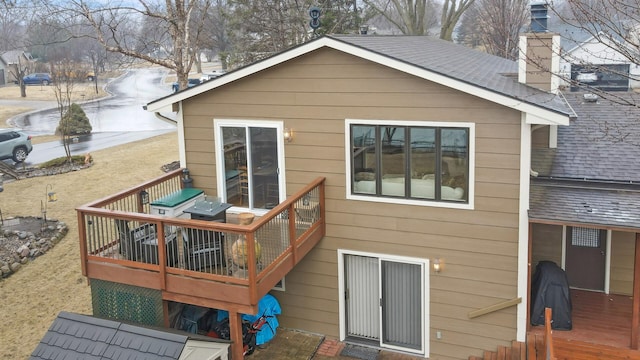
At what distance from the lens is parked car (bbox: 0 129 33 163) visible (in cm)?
2259

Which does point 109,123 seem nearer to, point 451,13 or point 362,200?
point 451,13

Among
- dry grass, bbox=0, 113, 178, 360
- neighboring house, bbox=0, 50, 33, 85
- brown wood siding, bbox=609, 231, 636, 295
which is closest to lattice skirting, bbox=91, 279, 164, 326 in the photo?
dry grass, bbox=0, 113, 178, 360

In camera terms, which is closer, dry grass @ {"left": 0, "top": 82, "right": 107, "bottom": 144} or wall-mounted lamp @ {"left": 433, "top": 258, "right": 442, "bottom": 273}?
wall-mounted lamp @ {"left": 433, "top": 258, "right": 442, "bottom": 273}

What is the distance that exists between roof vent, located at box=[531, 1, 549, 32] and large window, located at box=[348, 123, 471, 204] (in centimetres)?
265

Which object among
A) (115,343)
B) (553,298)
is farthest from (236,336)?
(553,298)

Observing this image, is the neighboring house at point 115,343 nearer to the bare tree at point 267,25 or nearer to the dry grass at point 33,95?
the bare tree at point 267,25

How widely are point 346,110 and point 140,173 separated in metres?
13.1

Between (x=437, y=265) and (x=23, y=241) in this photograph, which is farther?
(x=23, y=241)

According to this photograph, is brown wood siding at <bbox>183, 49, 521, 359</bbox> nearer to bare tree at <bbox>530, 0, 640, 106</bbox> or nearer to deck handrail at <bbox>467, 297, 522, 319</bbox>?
deck handrail at <bbox>467, 297, 522, 319</bbox>

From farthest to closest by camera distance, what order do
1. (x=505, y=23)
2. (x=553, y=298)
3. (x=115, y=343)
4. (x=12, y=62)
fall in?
1. (x=12, y=62)
2. (x=505, y=23)
3. (x=553, y=298)
4. (x=115, y=343)

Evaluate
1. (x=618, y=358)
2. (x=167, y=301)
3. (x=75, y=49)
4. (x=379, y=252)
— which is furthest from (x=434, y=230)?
(x=75, y=49)

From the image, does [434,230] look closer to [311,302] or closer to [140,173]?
[311,302]

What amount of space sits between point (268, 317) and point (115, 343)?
3.02m

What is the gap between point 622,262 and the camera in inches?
371
